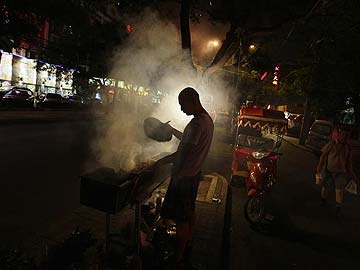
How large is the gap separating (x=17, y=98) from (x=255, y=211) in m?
23.3

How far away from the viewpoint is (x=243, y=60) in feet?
33.9

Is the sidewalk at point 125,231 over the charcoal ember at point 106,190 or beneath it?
beneath

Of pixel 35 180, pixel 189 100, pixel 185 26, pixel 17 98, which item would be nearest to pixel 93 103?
pixel 17 98

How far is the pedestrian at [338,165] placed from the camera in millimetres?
6980

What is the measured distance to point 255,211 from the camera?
6.08 metres

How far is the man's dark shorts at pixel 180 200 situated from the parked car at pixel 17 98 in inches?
929

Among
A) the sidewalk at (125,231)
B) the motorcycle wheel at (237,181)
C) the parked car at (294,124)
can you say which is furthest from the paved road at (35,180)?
the parked car at (294,124)

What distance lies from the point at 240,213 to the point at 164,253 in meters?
3.12

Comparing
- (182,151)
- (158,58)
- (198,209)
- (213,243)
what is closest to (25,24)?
(182,151)

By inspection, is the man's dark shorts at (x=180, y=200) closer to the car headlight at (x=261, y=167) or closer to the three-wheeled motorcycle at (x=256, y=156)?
the three-wheeled motorcycle at (x=256, y=156)

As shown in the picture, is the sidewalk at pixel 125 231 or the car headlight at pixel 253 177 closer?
the sidewalk at pixel 125 231

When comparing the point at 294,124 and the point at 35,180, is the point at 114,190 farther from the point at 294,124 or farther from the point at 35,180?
the point at 294,124

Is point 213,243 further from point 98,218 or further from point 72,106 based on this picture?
point 72,106

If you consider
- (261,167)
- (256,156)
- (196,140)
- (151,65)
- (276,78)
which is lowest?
(261,167)
